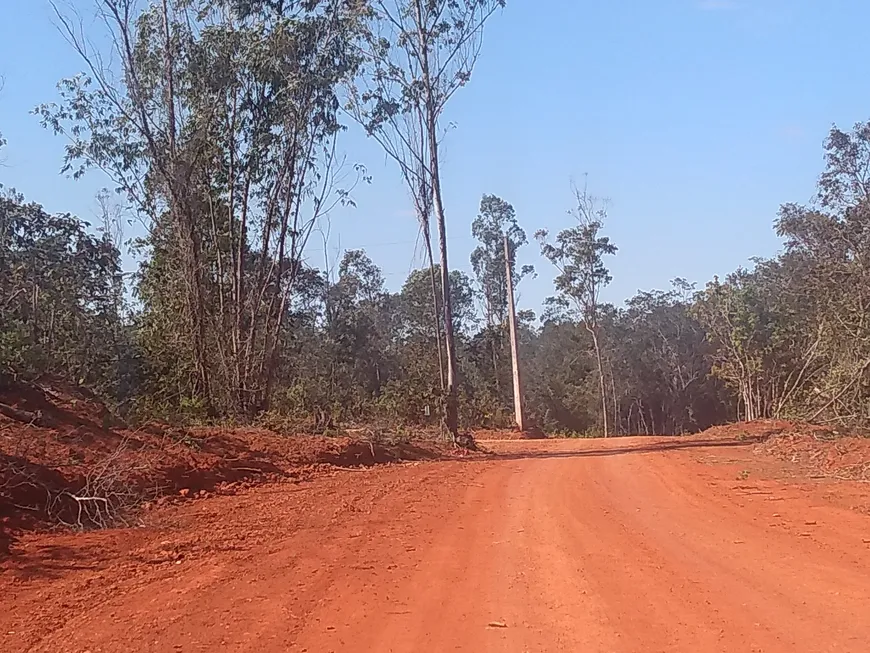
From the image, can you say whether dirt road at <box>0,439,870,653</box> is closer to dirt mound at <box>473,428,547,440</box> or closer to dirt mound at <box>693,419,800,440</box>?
dirt mound at <box>693,419,800,440</box>

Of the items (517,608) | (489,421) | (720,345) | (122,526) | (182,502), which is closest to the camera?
(517,608)

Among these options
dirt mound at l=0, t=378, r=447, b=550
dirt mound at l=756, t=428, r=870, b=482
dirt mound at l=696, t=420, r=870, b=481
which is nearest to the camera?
dirt mound at l=0, t=378, r=447, b=550

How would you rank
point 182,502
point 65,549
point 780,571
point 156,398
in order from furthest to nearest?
1. point 156,398
2. point 182,502
3. point 65,549
4. point 780,571

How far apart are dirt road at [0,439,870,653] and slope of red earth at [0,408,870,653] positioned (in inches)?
1.0

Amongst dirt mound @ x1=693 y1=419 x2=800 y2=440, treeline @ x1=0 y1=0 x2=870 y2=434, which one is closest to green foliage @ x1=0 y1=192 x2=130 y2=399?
treeline @ x1=0 y1=0 x2=870 y2=434

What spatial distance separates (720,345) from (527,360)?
27290 millimetres

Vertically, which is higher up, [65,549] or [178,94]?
[178,94]

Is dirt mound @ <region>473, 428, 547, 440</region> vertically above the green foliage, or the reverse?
the green foliage

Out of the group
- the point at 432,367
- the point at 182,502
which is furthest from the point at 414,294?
the point at 182,502

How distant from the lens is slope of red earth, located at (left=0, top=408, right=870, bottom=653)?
18.7 feet

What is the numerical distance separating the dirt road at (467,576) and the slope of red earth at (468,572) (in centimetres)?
2

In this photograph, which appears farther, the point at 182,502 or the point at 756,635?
the point at 182,502

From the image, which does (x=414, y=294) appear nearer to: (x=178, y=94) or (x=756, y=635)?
(x=178, y=94)

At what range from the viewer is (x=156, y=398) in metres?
21.6
